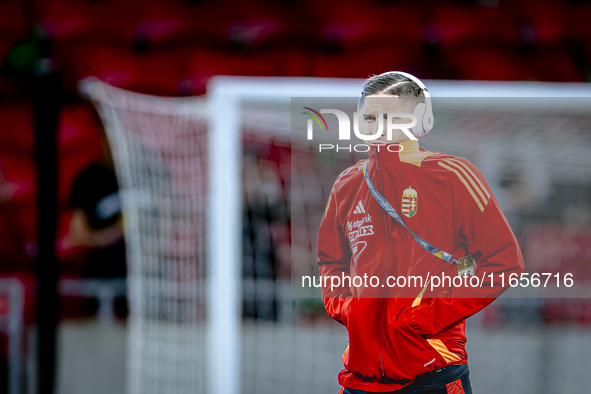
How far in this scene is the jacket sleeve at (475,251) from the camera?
644mm

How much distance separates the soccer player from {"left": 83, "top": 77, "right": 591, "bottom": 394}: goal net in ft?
0.16

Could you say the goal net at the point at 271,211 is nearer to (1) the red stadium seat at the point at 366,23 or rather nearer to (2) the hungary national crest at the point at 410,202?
(2) the hungary national crest at the point at 410,202

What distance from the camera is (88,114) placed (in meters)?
2.05

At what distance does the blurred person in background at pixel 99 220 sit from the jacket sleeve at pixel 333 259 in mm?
1315

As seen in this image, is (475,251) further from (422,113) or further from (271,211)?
(271,211)

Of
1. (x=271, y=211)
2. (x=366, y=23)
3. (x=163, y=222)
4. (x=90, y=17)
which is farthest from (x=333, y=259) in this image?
(x=90, y=17)

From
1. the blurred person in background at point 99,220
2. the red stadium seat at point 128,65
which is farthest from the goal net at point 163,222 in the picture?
the red stadium seat at point 128,65

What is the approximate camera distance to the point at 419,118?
69 cm

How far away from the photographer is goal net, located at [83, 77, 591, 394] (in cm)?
77

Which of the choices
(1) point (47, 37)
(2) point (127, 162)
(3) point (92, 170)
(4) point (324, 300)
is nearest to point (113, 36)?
(1) point (47, 37)

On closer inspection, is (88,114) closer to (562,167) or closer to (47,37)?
(47,37)

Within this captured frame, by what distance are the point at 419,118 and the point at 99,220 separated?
162 cm

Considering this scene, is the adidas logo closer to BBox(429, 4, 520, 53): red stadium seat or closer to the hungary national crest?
the hungary national crest

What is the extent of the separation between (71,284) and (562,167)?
184 cm
